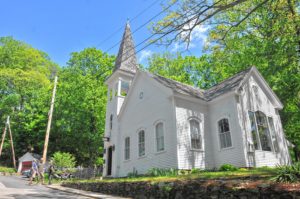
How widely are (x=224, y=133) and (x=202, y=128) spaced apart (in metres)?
1.30

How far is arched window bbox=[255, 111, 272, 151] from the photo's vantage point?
548 inches

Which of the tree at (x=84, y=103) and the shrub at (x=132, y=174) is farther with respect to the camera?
the tree at (x=84, y=103)

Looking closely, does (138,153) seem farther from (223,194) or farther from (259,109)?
(223,194)

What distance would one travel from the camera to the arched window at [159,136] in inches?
558

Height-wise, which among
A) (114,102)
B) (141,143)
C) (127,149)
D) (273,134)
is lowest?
(127,149)

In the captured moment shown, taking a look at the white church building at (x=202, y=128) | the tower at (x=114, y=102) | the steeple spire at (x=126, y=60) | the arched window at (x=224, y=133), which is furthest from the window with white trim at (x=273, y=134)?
the steeple spire at (x=126, y=60)

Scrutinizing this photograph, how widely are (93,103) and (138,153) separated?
16430mm

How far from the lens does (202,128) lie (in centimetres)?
1416

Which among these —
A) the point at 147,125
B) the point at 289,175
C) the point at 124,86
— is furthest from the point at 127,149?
the point at 289,175

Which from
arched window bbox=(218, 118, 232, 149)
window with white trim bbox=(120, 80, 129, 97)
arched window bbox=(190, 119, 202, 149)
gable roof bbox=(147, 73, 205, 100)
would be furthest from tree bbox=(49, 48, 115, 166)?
arched window bbox=(218, 118, 232, 149)

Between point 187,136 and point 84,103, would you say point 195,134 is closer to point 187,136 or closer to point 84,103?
point 187,136

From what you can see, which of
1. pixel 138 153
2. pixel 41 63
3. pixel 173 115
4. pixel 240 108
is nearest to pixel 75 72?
pixel 41 63

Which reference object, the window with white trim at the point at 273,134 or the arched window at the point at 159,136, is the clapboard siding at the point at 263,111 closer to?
the window with white trim at the point at 273,134

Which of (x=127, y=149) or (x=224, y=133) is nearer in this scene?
(x=224, y=133)
